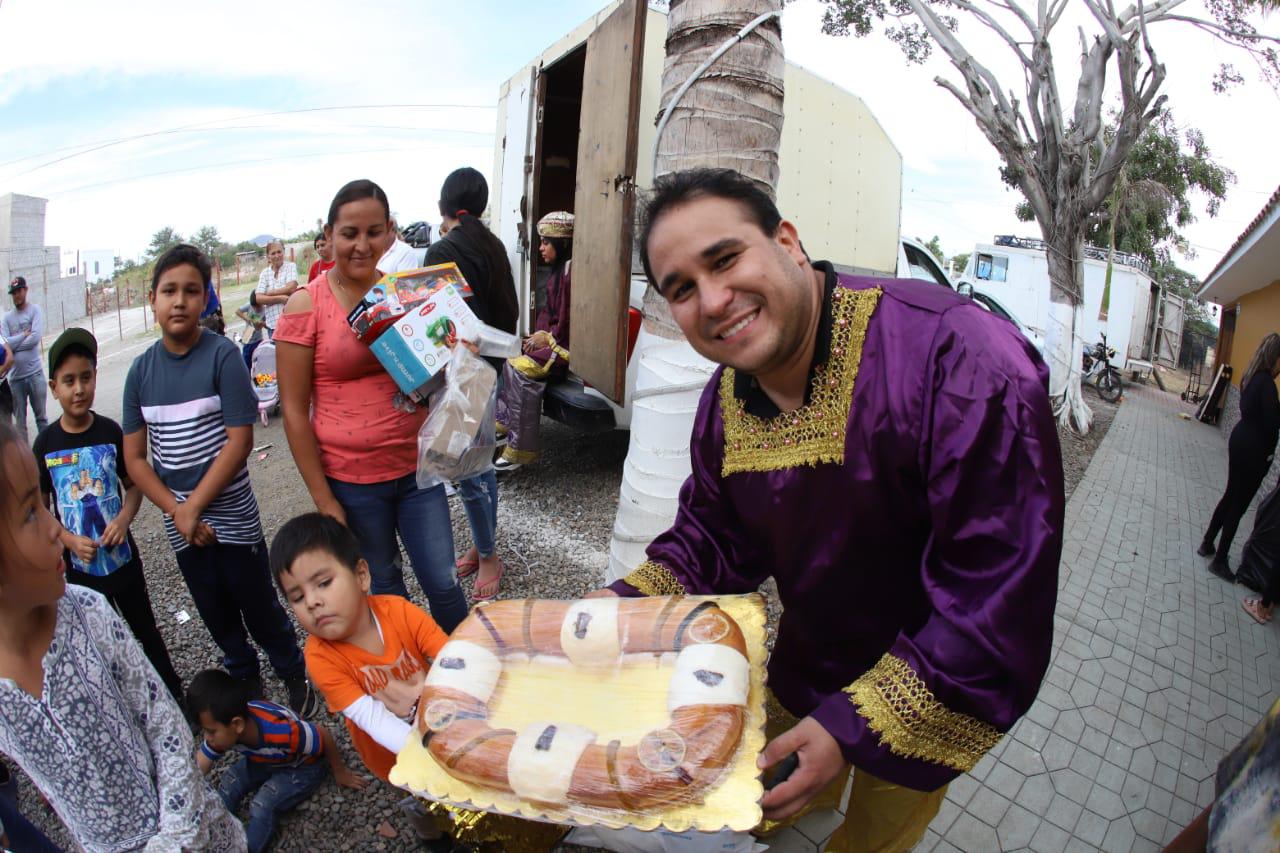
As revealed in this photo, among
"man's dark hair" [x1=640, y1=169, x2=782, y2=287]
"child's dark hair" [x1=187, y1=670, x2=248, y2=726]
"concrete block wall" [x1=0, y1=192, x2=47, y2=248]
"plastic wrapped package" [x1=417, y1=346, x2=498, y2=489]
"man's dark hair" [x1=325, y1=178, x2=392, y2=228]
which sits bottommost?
"child's dark hair" [x1=187, y1=670, x2=248, y2=726]

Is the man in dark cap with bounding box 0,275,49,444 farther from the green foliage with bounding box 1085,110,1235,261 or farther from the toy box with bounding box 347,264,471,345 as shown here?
the green foliage with bounding box 1085,110,1235,261

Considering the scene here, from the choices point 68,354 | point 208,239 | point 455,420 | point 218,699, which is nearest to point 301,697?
point 218,699

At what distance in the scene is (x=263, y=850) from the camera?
2.23m

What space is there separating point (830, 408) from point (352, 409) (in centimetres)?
184

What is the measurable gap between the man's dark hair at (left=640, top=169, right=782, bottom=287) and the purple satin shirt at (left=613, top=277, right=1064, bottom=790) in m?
0.23

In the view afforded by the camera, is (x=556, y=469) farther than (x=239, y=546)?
Yes

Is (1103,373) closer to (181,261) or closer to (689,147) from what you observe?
(689,147)

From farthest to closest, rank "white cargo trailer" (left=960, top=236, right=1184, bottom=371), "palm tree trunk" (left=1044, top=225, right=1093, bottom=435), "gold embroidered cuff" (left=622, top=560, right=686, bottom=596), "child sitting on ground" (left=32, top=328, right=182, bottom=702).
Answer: "white cargo trailer" (left=960, top=236, right=1184, bottom=371) < "palm tree trunk" (left=1044, top=225, right=1093, bottom=435) < "child sitting on ground" (left=32, top=328, right=182, bottom=702) < "gold embroidered cuff" (left=622, top=560, right=686, bottom=596)

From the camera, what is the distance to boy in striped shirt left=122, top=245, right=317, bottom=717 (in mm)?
2557

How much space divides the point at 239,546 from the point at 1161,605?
226 inches

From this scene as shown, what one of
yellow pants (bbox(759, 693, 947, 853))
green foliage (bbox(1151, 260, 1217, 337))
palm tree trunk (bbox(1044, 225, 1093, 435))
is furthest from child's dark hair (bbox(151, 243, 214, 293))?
green foliage (bbox(1151, 260, 1217, 337))

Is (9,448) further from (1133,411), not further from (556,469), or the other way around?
(1133,411)

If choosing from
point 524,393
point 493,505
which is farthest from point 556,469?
point 493,505

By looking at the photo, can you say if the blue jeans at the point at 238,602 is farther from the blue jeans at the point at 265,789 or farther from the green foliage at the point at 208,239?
the green foliage at the point at 208,239
